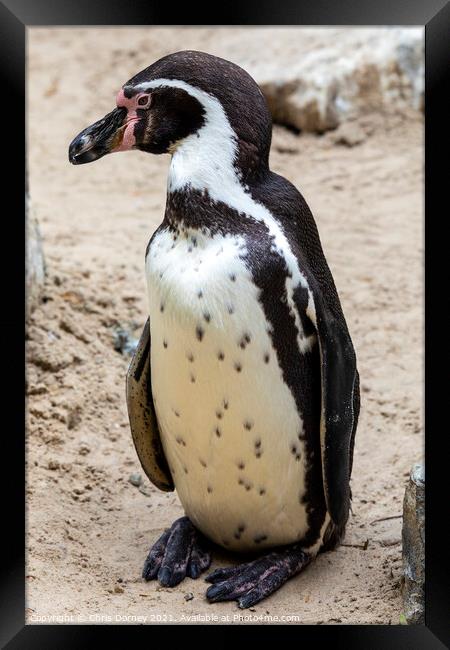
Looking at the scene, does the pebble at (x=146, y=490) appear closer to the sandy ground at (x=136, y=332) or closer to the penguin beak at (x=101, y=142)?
the sandy ground at (x=136, y=332)

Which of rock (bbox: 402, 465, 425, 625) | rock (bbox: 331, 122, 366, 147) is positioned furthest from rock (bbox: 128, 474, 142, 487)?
rock (bbox: 331, 122, 366, 147)

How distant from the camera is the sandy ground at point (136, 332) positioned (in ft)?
8.87

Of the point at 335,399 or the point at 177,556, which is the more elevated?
the point at 335,399

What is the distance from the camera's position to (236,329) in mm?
2402

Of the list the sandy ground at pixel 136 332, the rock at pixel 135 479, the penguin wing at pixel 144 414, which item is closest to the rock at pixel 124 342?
the sandy ground at pixel 136 332

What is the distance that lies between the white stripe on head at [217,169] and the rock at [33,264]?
55.1 inches

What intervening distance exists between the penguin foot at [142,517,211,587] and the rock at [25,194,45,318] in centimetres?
114

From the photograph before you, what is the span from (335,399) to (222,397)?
11.1 inches

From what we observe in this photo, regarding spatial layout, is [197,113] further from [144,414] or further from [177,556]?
[177,556]

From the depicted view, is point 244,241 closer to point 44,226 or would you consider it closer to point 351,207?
point 44,226

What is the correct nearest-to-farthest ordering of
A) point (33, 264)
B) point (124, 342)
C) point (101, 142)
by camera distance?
point (101, 142) → point (33, 264) → point (124, 342)

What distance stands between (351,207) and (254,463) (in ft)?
9.49

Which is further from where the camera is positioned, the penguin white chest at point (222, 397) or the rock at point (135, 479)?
the rock at point (135, 479)

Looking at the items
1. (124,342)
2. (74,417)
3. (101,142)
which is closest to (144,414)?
(101,142)
